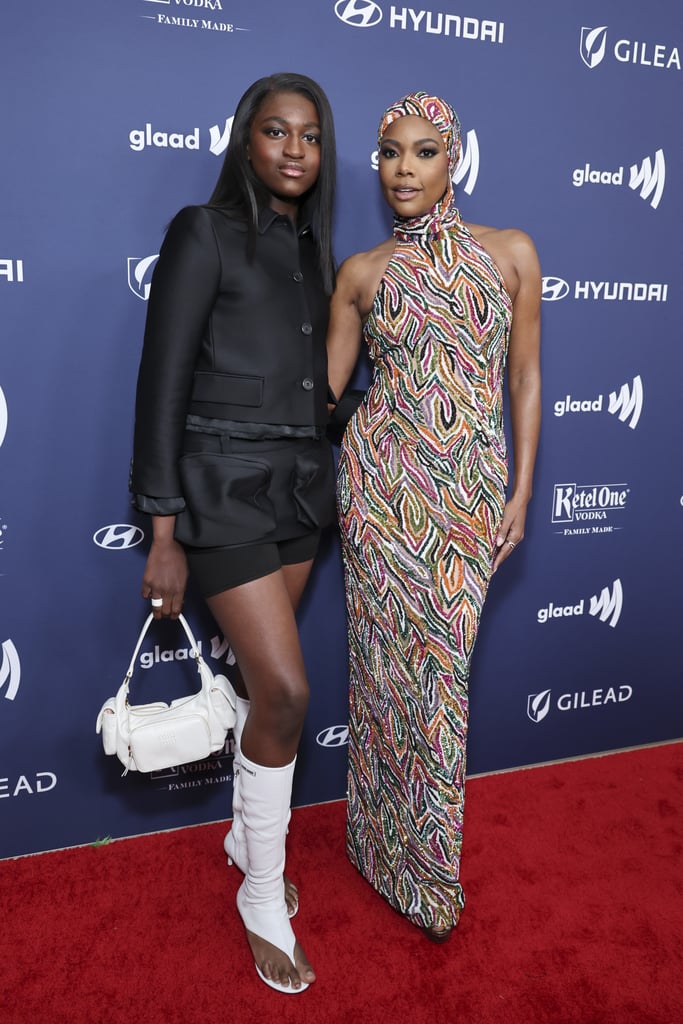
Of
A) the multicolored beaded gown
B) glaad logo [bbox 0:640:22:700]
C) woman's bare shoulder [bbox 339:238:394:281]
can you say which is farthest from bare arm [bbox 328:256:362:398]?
glaad logo [bbox 0:640:22:700]

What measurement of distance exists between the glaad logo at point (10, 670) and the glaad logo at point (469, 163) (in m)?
1.79

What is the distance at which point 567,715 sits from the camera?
2.90m

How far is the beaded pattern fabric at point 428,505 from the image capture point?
1919 mm

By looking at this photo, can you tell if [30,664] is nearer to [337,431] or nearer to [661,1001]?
[337,431]

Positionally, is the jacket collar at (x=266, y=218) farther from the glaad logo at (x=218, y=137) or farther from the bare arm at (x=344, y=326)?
the glaad logo at (x=218, y=137)

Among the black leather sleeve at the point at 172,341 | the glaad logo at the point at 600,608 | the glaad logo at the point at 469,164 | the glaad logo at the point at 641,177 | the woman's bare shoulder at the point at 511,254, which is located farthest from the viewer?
the glaad logo at the point at 600,608

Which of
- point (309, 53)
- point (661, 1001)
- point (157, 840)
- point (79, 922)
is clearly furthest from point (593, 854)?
point (309, 53)

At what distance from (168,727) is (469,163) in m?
1.74

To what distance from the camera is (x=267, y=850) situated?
6.33ft

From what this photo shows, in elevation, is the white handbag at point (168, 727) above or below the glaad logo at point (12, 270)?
below

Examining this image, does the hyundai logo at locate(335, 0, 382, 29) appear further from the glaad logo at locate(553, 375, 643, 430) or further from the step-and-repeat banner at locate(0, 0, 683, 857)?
the glaad logo at locate(553, 375, 643, 430)

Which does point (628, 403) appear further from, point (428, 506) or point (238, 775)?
point (238, 775)

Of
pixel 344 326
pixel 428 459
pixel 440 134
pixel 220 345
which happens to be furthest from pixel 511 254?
pixel 220 345

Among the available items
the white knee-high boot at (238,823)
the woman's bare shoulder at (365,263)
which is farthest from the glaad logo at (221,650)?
the woman's bare shoulder at (365,263)
